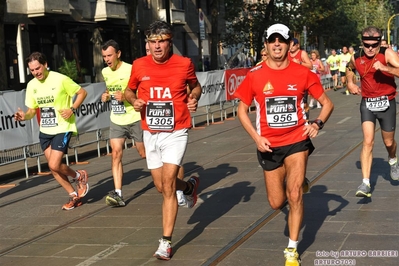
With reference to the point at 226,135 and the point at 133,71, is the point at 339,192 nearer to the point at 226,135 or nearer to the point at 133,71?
the point at 133,71

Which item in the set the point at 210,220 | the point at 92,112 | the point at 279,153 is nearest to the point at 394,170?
the point at 210,220

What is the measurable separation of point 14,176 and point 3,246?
569 cm

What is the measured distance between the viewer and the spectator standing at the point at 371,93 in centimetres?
831

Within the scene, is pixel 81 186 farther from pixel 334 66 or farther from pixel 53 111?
pixel 334 66

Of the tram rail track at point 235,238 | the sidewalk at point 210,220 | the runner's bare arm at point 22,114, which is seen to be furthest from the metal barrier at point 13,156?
the runner's bare arm at point 22,114

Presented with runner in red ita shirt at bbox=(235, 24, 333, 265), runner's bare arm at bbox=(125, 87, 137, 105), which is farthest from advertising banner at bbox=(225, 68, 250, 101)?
runner in red ita shirt at bbox=(235, 24, 333, 265)

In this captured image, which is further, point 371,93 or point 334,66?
point 334,66

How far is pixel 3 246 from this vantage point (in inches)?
288

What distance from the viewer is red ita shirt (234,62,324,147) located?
587 cm

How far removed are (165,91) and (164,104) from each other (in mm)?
118

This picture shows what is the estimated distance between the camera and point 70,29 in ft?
110

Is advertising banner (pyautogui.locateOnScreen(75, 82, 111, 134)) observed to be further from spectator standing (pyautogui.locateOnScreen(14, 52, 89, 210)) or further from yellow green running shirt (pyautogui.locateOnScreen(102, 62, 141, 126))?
spectator standing (pyautogui.locateOnScreen(14, 52, 89, 210))

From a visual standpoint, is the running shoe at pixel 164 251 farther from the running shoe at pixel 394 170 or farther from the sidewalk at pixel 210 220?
the running shoe at pixel 394 170

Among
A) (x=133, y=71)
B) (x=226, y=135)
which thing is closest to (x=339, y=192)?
(x=133, y=71)
